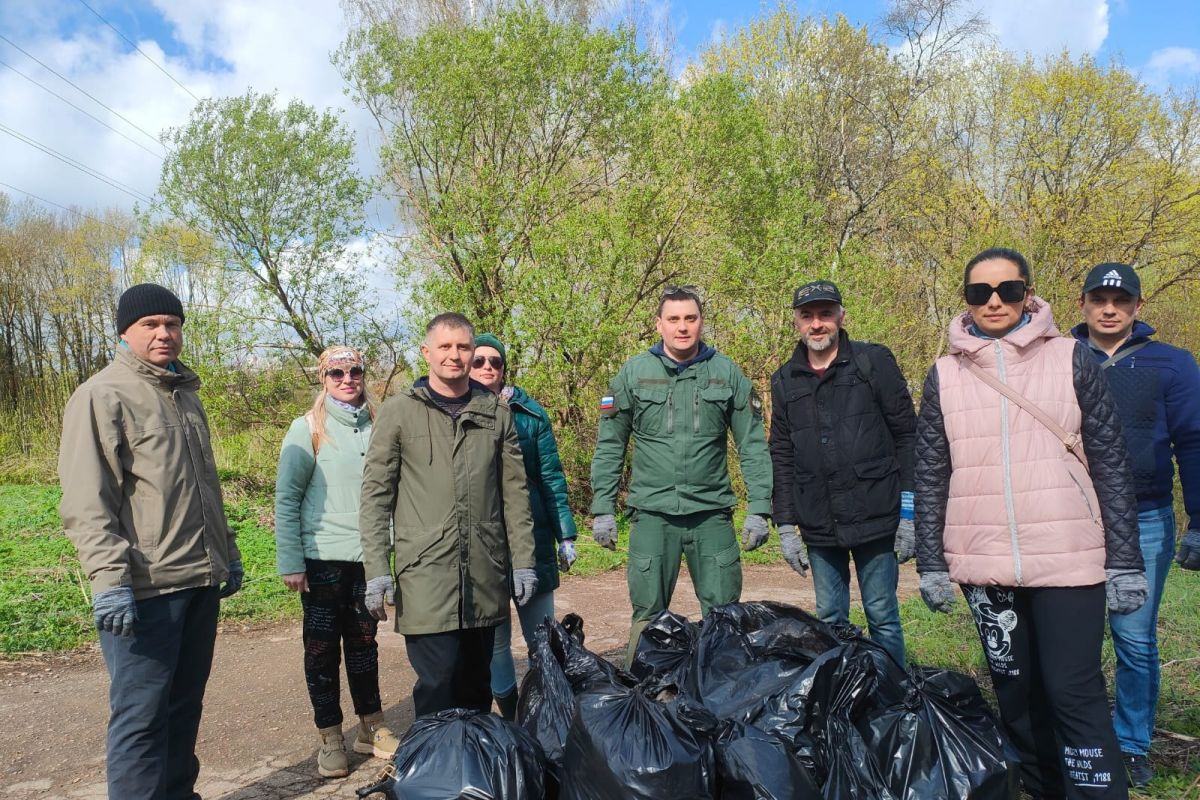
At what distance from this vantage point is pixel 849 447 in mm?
3795

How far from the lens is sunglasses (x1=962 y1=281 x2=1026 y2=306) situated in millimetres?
2945

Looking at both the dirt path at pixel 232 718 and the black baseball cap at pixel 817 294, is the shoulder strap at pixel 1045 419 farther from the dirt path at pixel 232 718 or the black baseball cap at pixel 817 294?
the dirt path at pixel 232 718

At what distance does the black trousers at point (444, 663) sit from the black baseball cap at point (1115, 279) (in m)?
2.93

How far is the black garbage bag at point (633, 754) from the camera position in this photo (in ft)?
8.02

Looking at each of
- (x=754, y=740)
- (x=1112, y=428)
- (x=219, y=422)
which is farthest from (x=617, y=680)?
(x=219, y=422)

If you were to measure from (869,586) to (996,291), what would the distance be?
1.49m

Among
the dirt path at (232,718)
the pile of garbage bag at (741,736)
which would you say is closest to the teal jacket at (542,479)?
the pile of garbage bag at (741,736)

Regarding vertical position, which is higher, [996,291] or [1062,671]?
[996,291]

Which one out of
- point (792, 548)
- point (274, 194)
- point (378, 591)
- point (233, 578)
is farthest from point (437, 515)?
point (274, 194)

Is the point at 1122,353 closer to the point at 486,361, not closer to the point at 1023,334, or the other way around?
the point at 1023,334

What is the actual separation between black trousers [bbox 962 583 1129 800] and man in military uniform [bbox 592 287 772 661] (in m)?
1.21

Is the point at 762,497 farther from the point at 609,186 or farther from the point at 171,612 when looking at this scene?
the point at 609,186

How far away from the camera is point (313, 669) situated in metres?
3.87

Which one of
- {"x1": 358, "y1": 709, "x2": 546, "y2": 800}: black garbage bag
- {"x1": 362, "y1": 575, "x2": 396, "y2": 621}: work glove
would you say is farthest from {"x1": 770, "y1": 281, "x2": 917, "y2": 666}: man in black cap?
{"x1": 362, "y1": 575, "x2": 396, "y2": 621}: work glove
